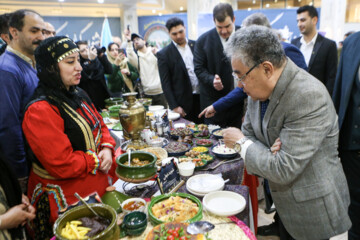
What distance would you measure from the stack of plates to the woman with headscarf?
640 millimetres

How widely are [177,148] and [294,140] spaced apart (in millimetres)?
1142

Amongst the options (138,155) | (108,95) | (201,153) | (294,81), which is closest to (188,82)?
(108,95)

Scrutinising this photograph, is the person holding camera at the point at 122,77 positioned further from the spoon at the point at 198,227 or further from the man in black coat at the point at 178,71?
the spoon at the point at 198,227

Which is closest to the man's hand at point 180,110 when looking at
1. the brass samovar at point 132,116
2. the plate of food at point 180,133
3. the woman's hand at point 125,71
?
the plate of food at point 180,133

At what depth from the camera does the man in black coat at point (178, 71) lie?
375 cm

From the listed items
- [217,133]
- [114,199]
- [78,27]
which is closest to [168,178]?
[114,199]

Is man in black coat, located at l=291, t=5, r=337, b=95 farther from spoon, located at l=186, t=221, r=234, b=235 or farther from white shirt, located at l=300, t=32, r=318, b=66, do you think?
spoon, located at l=186, t=221, r=234, b=235

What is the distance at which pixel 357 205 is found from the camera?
1888 mm

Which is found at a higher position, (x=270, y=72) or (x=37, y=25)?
(x=37, y=25)

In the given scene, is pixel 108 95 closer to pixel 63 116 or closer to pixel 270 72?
pixel 63 116

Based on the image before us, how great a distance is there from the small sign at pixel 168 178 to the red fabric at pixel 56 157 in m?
0.48

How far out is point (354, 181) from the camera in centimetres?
188

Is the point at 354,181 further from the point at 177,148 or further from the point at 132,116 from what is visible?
the point at 132,116

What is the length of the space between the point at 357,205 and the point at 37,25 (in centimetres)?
314
